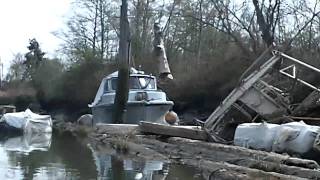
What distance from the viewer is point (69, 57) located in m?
56.1

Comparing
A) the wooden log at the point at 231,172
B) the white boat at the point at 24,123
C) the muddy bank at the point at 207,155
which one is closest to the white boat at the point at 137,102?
the muddy bank at the point at 207,155

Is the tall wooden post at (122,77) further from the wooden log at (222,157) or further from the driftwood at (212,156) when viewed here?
the wooden log at (222,157)

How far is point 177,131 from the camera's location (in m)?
20.9

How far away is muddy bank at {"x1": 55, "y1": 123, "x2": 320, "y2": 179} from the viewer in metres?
13.2

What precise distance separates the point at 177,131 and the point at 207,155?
2.92m

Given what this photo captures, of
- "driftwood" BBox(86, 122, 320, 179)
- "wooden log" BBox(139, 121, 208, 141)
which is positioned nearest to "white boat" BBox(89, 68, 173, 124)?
"driftwood" BBox(86, 122, 320, 179)

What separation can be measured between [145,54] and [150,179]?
31.7 m

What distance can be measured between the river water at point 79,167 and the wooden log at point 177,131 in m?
1.88

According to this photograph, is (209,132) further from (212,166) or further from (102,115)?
(102,115)

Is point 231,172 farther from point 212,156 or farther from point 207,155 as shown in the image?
point 207,155

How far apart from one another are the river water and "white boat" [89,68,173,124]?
6603mm

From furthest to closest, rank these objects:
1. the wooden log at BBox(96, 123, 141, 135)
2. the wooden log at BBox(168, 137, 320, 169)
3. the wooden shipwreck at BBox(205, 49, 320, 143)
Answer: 1. the wooden log at BBox(96, 123, 141, 135)
2. the wooden shipwreck at BBox(205, 49, 320, 143)
3. the wooden log at BBox(168, 137, 320, 169)

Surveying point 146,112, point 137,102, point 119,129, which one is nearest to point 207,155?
point 119,129

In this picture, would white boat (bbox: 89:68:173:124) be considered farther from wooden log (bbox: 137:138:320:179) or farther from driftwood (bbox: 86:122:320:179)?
wooden log (bbox: 137:138:320:179)
